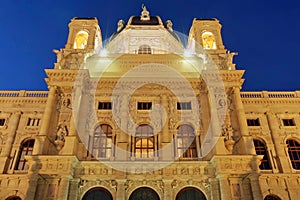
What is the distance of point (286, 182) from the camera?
20344mm

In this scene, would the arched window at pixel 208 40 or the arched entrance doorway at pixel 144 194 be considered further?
the arched window at pixel 208 40

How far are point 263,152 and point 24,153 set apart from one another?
19.9 meters

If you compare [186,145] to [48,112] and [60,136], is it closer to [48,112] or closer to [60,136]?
[60,136]

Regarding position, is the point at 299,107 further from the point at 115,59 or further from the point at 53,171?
the point at 53,171

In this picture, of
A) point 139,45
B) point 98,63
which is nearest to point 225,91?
point 98,63

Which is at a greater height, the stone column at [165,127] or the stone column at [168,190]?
the stone column at [165,127]

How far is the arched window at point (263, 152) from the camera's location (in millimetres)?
21594

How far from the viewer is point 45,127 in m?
19.6

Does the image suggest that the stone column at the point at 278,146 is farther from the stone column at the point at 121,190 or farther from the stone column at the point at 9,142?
the stone column at the point at 9,142

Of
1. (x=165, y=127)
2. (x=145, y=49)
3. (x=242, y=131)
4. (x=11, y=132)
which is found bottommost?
(x=242, y=131)

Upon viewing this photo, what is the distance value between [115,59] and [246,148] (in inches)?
552

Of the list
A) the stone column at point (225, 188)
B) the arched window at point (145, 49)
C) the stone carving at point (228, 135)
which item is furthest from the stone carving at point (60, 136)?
the arched window at point (145, 49)

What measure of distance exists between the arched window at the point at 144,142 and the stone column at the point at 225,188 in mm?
5376

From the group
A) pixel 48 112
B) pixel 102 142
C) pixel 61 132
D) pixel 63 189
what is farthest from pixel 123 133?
pixel 48 112
